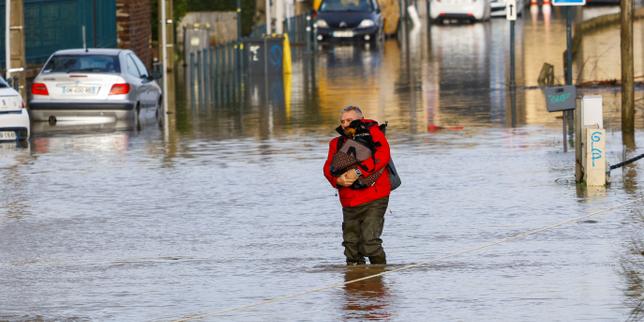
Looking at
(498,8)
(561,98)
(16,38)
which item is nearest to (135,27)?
(16,38)

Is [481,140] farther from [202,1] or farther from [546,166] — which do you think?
[202,1]

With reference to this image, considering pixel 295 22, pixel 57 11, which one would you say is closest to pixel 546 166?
→ pixel 57 11

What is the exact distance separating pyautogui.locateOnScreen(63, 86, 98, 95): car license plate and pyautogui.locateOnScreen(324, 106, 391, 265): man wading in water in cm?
1418

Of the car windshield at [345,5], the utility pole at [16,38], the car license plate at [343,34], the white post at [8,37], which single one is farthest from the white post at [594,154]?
the car windshield at [345,5]

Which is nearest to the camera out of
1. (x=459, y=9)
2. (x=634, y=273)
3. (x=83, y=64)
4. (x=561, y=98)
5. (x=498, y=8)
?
(x=634, y=273)

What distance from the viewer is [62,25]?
36531mm

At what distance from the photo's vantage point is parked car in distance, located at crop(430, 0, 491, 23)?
232 feet

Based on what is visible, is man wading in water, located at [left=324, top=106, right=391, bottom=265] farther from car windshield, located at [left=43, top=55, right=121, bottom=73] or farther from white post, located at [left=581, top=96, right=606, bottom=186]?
car windshield, located at [left=43, top=55, right=121, bottom=73]

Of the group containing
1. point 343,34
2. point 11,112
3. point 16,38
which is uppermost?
point 16,38

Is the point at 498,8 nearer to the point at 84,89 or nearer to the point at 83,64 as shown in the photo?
the point at 83,64

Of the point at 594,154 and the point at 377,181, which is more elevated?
the point at 377,181

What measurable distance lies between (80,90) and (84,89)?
0.06 meters

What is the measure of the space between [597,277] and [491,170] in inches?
320

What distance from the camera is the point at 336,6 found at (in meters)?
58.4
